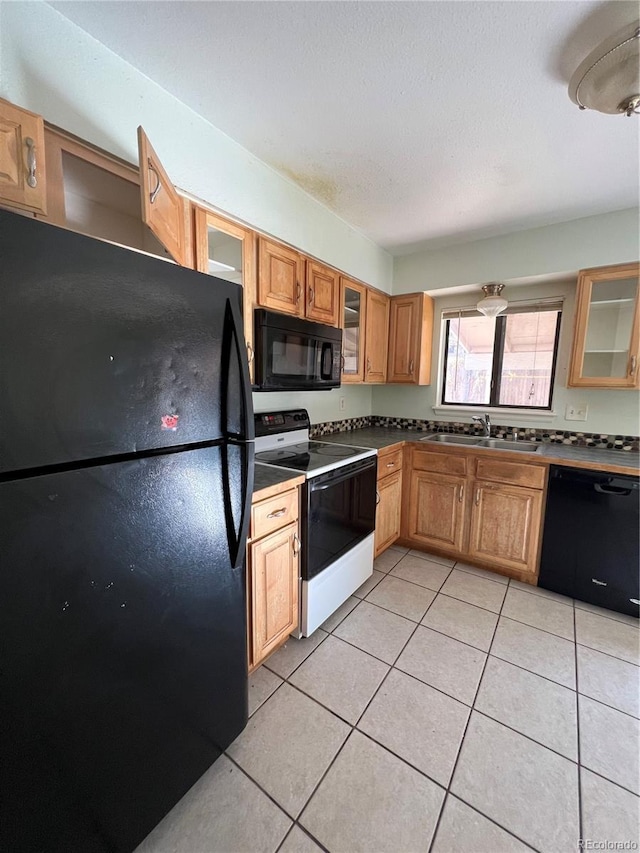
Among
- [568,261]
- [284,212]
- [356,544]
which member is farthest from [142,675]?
[568,261]

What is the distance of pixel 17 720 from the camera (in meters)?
0.73

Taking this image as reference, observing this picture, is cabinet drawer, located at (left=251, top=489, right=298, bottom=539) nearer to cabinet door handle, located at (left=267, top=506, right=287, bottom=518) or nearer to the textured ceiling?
cabinet door handle, located at (left=267, top=506, right=287, bottom=518)

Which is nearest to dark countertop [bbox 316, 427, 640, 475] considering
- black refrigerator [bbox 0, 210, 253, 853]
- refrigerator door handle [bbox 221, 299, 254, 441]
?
refrigerator door handle [bbox 221, 299, 254, 441]

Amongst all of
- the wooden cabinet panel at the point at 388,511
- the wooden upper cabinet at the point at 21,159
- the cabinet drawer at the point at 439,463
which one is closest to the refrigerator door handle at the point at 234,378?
the wooden upper cabinet at the point at 21,159

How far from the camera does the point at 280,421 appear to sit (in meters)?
2.27

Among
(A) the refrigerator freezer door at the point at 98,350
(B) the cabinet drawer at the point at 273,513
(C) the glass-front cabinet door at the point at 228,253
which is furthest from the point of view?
(C) the glass-front cabinet door at the point at 228,253

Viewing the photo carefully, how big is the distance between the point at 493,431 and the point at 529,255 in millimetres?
1375

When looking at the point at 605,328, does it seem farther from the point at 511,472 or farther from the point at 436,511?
the point at 436,511

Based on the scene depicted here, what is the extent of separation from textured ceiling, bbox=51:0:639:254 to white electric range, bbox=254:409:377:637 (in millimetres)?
1469

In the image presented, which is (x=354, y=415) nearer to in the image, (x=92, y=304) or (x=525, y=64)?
(x=525, y=64)

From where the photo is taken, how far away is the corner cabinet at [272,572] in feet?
4.96

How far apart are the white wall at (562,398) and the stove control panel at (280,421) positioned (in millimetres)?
1389

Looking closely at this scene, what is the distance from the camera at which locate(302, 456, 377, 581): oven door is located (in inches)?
70.3

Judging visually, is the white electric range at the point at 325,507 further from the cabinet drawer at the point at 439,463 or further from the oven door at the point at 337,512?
the cabinet drawer at the point at 439,463
